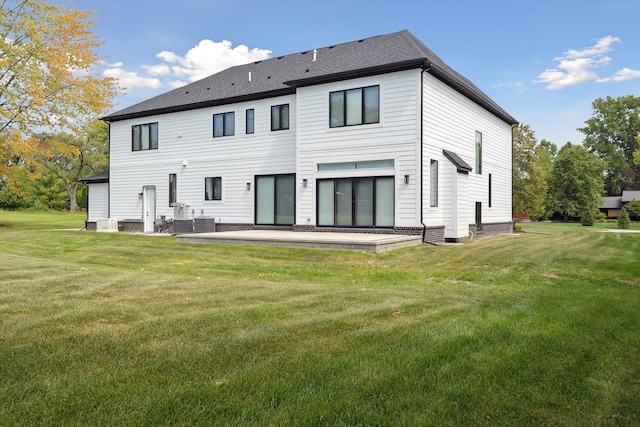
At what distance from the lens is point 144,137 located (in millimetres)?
22672

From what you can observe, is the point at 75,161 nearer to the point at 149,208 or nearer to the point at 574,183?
the point at 149,208

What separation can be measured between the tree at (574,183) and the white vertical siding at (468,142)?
2866 centimetres

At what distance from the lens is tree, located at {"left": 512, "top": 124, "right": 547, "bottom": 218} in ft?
119

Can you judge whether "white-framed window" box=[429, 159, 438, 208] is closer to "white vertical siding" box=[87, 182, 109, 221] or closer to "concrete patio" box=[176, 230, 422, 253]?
"concrete patio" box=[176, 230, 422, 253]

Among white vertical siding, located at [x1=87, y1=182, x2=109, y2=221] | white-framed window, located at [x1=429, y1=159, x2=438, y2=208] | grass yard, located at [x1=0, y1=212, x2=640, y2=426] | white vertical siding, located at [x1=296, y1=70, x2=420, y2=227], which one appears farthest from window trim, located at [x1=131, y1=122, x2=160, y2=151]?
grass yard, located at [x1=0, y1=212, x2=640, y2=426]

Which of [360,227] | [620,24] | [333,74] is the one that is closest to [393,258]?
[360,227]

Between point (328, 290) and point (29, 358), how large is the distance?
427 centimetres

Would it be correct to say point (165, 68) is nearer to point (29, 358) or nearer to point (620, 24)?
point (620, 24)

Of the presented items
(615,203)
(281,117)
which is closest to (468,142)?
(281,117)

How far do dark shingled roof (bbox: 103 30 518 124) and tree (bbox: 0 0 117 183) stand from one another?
339 cm

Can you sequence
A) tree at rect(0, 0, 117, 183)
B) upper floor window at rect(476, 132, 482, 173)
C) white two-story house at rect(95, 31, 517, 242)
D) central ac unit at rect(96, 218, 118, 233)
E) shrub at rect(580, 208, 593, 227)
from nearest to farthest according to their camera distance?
white two-story house at rect(95, 31, 517, 242), upper floor window at rect(476, 132, 482, 173), central ac unit at rect(96, 218, 118, 233), tree at rect(0, 0, 117, 183), shrub at rect(580, 208, 593, 227)

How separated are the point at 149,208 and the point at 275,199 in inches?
300

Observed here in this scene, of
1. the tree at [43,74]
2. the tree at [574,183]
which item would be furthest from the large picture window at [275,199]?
the tree at [574,183]

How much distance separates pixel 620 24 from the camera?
20.2 metres
